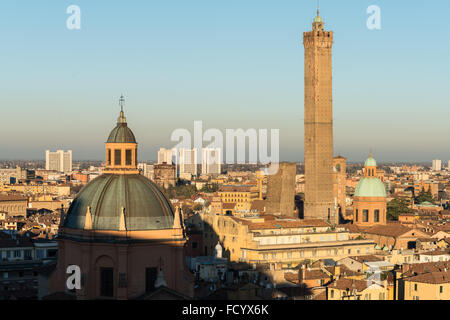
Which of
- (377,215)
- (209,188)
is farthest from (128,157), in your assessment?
(209,188)

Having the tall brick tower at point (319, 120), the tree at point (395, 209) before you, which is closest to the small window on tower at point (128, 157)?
the tall brick tower at point (319, 120)

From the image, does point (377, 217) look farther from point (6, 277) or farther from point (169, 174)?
point (169, 174)

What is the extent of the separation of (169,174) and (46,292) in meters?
154

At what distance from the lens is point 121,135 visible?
116ft

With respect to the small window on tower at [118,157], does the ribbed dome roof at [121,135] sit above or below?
above

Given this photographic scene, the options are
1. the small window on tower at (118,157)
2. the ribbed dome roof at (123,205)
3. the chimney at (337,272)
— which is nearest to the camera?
the ribbed dome roof at (123,205)

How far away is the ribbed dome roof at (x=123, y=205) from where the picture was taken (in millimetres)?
33750

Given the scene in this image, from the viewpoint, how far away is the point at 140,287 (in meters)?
33.5

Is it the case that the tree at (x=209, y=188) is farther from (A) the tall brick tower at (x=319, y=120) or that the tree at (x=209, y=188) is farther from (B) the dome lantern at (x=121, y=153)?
(B) the dome lantern at (x=121, y=153)

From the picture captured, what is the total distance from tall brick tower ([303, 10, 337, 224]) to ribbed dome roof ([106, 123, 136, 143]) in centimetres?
5988

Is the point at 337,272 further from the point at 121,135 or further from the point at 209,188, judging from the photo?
the point at 209,188

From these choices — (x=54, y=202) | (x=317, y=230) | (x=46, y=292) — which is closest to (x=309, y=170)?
(x=317, y=230)

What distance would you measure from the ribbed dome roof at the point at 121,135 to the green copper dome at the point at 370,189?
168 ft

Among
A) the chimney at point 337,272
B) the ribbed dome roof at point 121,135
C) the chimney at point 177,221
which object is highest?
the ribbed dome roof at point 121,135
